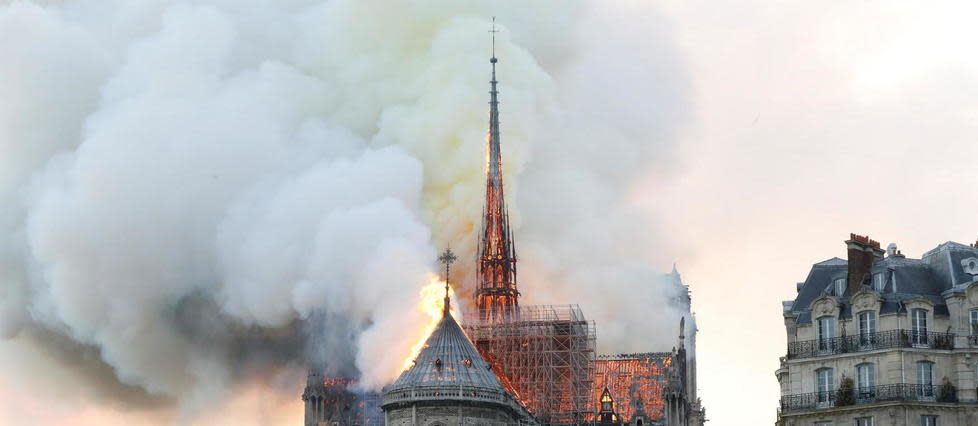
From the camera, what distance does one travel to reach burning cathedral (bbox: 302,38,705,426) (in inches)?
4995

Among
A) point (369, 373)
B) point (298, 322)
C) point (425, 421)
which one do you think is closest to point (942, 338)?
point (425, 421)

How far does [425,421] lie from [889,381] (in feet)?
104

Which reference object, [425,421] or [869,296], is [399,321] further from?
[869,296]

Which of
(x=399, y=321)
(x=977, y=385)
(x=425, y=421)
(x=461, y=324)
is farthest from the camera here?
(x=461, y=324)

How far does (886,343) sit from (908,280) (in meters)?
4.38

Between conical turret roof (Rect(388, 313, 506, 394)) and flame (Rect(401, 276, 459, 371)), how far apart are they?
182 cm

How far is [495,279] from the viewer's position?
505 feet

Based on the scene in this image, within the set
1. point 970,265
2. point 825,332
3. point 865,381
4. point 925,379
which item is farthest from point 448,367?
point 970,265

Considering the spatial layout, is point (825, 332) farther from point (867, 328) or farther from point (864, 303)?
point (864, 303)

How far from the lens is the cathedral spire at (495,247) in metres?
152

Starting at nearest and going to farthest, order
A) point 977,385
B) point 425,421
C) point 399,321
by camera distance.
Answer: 1. point 977,385
2. point 425,421
3. point 399,321

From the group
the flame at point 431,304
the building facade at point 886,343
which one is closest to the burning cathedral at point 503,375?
the flame at point 431,304

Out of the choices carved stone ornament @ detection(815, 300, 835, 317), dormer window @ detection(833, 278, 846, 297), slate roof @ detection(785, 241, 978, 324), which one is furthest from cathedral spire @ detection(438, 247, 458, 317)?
carved stone ornament @ detection(815, 300, 835, 317)

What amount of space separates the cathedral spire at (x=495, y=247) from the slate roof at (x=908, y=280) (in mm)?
39743
